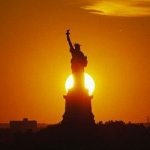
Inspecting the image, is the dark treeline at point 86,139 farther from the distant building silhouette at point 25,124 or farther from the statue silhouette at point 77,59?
the distant building silhouette at point 25,124

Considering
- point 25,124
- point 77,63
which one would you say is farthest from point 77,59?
point 25,124

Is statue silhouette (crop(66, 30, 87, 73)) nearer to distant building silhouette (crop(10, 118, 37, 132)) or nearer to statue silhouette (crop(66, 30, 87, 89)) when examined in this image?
statue silhouette (crop(66, 30, 87, 89))

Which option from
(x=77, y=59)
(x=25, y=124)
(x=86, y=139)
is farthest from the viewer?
(x=25, y=124)

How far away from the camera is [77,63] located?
6197 centimetres

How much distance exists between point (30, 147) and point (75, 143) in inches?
168

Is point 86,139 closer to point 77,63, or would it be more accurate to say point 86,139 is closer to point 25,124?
point 77,63

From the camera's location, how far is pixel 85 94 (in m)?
62.2

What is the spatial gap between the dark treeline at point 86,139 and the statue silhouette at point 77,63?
4946 mm

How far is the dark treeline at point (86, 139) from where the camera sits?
183ft

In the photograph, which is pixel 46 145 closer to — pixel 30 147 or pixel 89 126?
pixel 30 147

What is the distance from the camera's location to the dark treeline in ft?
183

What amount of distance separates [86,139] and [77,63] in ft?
28.2

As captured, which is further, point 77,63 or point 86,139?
point 77,63

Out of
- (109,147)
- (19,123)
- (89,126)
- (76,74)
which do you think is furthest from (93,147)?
(19,123)
